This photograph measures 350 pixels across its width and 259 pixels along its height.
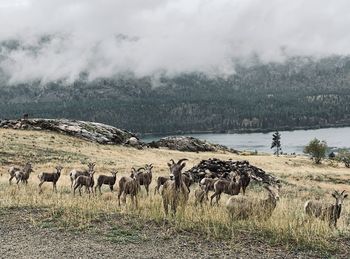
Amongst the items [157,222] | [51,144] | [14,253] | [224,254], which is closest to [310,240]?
[224,254]

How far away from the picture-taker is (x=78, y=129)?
89.2 meters

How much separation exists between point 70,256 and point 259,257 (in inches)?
173

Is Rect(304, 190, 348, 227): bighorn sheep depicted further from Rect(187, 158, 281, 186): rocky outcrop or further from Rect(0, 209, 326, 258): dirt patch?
Rect(187, 158, 281, 186): rocky outcrop

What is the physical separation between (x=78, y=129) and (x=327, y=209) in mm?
75603

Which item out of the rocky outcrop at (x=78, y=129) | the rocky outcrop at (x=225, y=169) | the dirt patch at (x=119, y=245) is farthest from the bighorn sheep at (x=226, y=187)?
the rocky outcrop at (x=78, y=129)

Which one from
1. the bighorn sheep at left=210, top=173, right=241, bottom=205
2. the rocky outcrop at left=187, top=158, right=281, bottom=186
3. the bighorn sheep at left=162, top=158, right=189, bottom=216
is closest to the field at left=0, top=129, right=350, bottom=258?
the bighorn sheep at left=162, top=158, right=189, bottom=216

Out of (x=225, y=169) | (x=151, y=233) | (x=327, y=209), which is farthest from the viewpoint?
(x=225, y=169)

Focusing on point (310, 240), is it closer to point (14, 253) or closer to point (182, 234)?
point (182, 234)

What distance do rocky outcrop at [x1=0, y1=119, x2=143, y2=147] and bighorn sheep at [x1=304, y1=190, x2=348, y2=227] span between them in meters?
70.5

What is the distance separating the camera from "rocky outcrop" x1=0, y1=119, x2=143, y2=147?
285ft

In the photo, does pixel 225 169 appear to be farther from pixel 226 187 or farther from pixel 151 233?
pixel 151 233

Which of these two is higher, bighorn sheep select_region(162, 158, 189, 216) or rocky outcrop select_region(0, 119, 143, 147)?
rocky outcrop select_region(0, 119, 143, 147)

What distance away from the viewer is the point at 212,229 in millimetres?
13523

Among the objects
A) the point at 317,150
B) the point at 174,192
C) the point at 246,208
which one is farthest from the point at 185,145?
the point at 246,208
